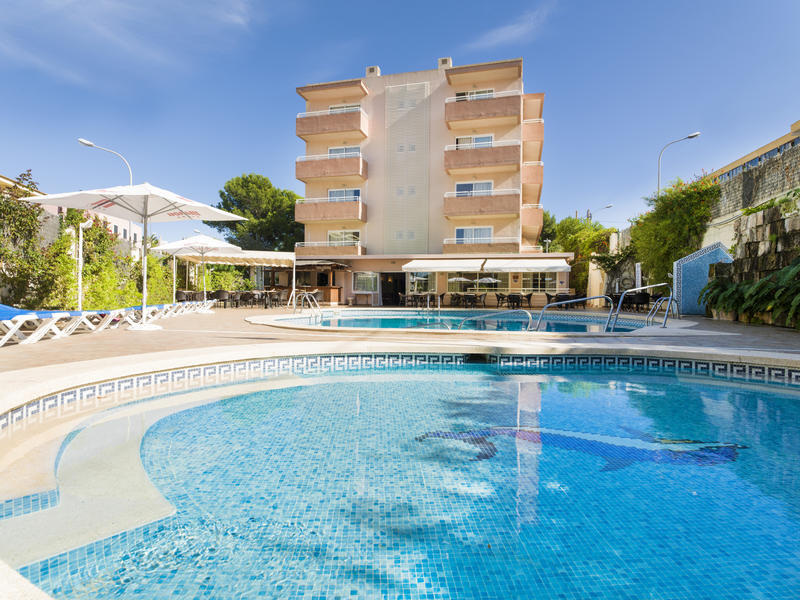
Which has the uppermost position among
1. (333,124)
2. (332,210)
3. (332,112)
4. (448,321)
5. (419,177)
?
(332,112)

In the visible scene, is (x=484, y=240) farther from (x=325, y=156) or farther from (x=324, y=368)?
(x=324, y=368)

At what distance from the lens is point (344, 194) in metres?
27.7

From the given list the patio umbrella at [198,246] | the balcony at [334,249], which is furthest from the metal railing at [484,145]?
the patio umbrella at [198,246]

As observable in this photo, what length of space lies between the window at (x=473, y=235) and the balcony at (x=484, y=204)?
1.23m

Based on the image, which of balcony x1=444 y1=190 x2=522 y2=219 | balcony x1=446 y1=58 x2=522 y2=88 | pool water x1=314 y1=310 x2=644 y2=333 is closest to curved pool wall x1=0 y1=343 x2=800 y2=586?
pool water x1=314 y1=310 x2=644 y2=333

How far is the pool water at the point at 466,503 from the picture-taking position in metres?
1.98

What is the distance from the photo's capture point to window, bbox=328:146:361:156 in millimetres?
27717

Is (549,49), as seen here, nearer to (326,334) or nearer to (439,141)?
(439,141)

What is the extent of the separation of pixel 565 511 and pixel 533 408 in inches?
94.5

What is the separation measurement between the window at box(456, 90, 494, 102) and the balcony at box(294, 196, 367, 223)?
944cm

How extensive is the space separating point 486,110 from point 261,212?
27.0 meters

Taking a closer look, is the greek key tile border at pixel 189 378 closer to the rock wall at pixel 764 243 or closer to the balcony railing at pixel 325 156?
the rock wall at pixel 764 243

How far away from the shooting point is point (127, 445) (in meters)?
3.63

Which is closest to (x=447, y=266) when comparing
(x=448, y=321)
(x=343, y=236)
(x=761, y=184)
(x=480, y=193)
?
(x=480, y=193)
